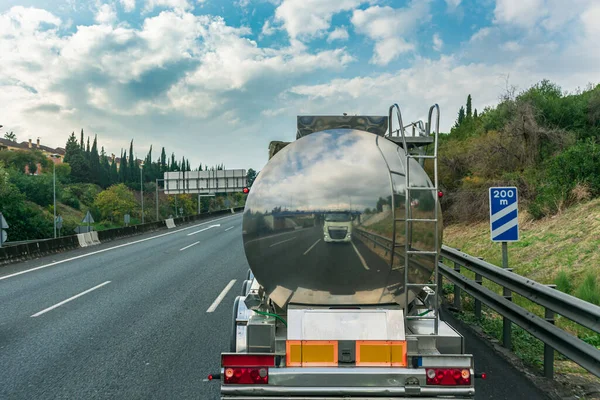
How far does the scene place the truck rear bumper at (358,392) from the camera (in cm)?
309

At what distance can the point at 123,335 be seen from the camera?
6.45 meters

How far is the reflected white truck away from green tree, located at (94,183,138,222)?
88.8 meters

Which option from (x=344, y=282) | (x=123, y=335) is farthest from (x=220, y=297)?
(x=344, y=282)

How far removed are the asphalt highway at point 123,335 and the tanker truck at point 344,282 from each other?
22 cm

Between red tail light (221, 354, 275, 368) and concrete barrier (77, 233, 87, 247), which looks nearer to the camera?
red tail light (221, 354, 275, 368)

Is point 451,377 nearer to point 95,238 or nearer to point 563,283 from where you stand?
point 563,283

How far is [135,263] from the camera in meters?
14.2

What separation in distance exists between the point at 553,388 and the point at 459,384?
187cm

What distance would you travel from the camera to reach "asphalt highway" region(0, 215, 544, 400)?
4.57 meters

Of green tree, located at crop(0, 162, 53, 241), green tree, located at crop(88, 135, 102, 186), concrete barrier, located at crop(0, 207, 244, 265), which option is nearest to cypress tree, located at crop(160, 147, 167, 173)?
green tree, located at crop(88, 135, 102, 186)

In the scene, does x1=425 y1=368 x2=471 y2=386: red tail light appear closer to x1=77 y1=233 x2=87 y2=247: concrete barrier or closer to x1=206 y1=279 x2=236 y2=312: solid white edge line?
x1=206 y1=279 x2=236 y2=312: solid white edge line

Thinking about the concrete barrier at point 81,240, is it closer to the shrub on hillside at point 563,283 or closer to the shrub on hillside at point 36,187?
the shrub on hillside at point 563,283

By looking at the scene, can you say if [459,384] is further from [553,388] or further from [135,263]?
[135,263]

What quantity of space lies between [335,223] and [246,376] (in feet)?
4.33
